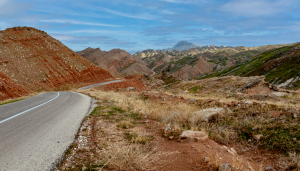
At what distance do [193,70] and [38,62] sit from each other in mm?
82121

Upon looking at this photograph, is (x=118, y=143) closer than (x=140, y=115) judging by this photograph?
Yes

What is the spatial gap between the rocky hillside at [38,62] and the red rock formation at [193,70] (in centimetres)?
5976

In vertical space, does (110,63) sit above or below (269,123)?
above

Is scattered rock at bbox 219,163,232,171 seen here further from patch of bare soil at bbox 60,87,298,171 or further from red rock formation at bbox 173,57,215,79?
red rock formation at bbox 173,57,215,79

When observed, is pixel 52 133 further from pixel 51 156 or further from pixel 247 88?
pixel 247 88

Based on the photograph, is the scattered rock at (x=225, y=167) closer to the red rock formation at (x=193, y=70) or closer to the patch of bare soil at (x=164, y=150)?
the patch of bare soil at (x=164, y=150)

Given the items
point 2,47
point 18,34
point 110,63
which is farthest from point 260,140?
point 110,63

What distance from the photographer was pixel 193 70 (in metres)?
103

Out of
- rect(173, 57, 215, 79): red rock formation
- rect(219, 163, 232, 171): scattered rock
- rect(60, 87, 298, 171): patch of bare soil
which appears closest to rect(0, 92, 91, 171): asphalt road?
rect(60, 87, 298, 171): patch of bare soil

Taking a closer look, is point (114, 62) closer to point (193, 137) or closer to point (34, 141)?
point (34, 141)

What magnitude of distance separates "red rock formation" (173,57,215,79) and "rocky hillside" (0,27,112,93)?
2353 inches

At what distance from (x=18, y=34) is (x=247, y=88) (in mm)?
52901

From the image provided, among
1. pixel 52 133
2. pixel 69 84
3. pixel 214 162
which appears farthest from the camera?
pixel 69 84

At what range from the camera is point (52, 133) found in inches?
233
